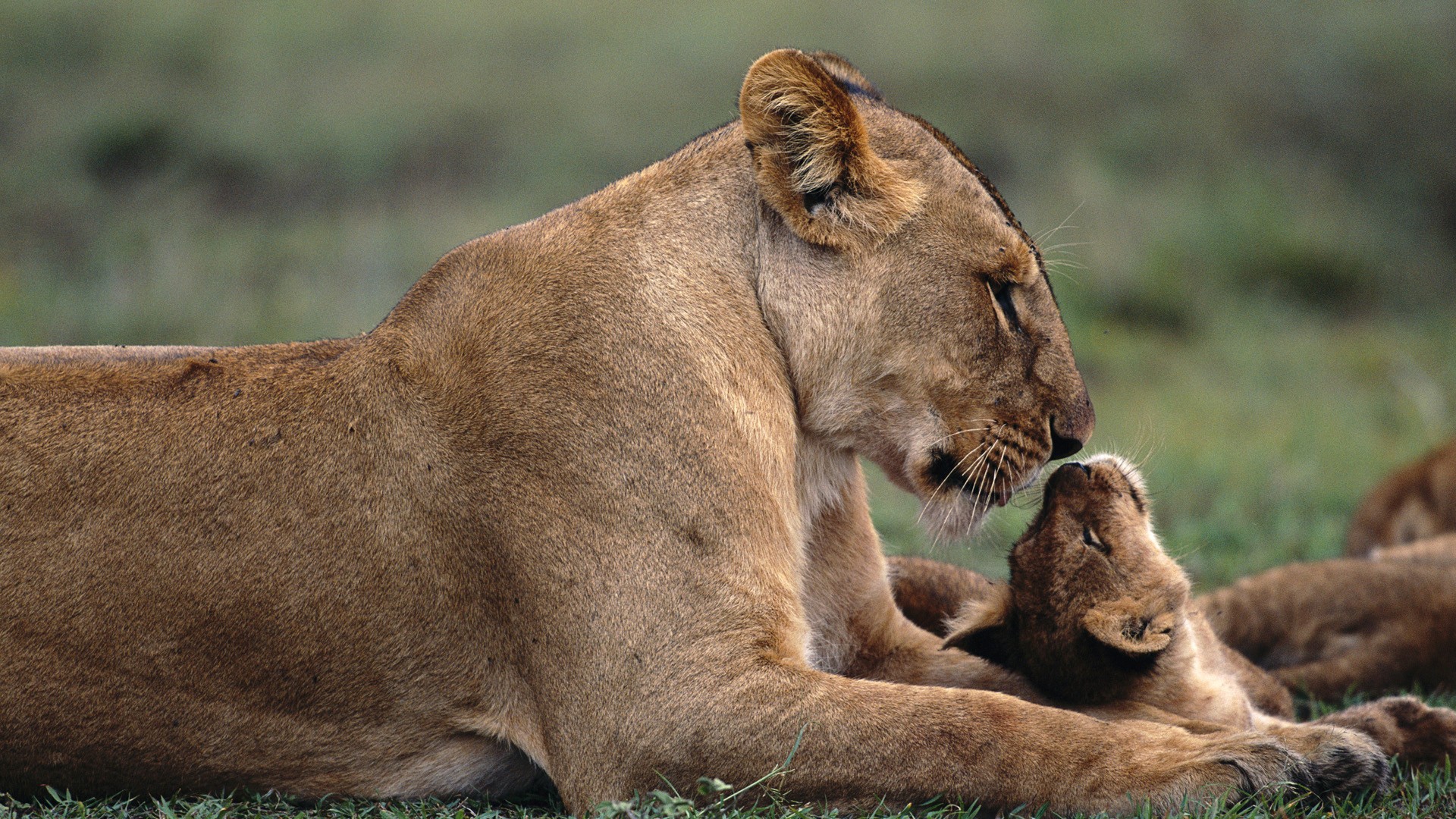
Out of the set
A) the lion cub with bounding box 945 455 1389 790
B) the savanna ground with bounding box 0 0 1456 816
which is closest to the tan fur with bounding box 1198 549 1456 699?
the lion cub with bounding box 945 455 1389 790

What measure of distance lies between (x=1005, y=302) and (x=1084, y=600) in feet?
2.20

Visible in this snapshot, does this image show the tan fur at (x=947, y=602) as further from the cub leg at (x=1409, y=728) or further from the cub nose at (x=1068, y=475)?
the cub nose at (x=1068, y=475)

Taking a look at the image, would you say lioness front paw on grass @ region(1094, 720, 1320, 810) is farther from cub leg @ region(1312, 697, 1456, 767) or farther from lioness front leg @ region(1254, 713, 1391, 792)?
cub leg @ region(1312, 697, 1456, 767)

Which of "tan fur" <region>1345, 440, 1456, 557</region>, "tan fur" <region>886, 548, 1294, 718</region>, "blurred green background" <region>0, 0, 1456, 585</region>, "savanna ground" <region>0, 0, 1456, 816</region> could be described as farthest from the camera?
"blurred green background" <region>0, 0, 1456, 585</region>

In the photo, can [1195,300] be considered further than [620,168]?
No

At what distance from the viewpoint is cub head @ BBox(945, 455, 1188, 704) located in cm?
323

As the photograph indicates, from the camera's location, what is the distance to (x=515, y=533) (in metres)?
2.89

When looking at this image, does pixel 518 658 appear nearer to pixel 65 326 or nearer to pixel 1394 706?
pixel 1394 706

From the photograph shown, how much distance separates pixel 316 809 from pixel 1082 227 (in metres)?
9.70

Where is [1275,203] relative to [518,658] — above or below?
above

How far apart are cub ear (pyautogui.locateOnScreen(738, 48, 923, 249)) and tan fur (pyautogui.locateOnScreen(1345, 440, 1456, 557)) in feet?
12.4

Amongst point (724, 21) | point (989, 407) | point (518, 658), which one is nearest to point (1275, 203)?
point (724, 21)

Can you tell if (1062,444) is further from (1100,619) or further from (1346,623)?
(1346,623)

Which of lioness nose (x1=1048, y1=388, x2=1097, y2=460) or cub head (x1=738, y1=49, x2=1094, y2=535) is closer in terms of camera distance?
cub head (x1=738, y1=49, x2=1094, y2=535)
